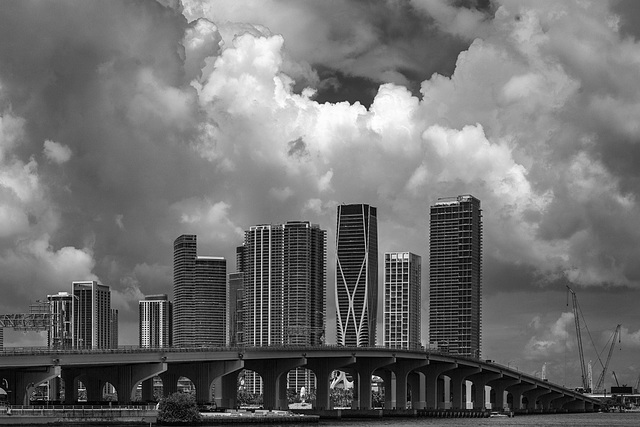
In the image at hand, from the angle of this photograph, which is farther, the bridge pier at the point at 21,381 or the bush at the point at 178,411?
the bridge pier at the point at 21,381

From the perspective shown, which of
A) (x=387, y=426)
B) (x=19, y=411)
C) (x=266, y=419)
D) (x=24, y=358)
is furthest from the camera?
(x=387, y=426)

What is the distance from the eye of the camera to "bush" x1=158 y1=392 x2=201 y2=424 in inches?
6486

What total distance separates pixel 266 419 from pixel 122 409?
25124 mm

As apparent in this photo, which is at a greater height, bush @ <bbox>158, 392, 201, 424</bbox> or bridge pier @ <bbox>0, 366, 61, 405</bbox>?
bridge pier @ <bbox>0, 366, 61, 405</bbox>

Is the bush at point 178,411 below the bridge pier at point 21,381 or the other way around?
below

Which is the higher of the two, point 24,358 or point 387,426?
point 24,358

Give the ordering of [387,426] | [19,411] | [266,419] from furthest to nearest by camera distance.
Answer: [387,426] → [266,419] → [19,411]

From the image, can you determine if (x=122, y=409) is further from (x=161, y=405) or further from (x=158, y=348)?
(x=158, y=348)

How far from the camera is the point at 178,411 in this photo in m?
165

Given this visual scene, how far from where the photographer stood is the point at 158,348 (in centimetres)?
19100

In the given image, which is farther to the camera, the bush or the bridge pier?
the bridge pier

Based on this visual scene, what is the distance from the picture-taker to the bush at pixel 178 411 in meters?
165

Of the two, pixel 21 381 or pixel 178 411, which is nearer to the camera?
pixel 178 411

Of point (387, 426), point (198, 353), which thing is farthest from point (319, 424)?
point (198, 353)
